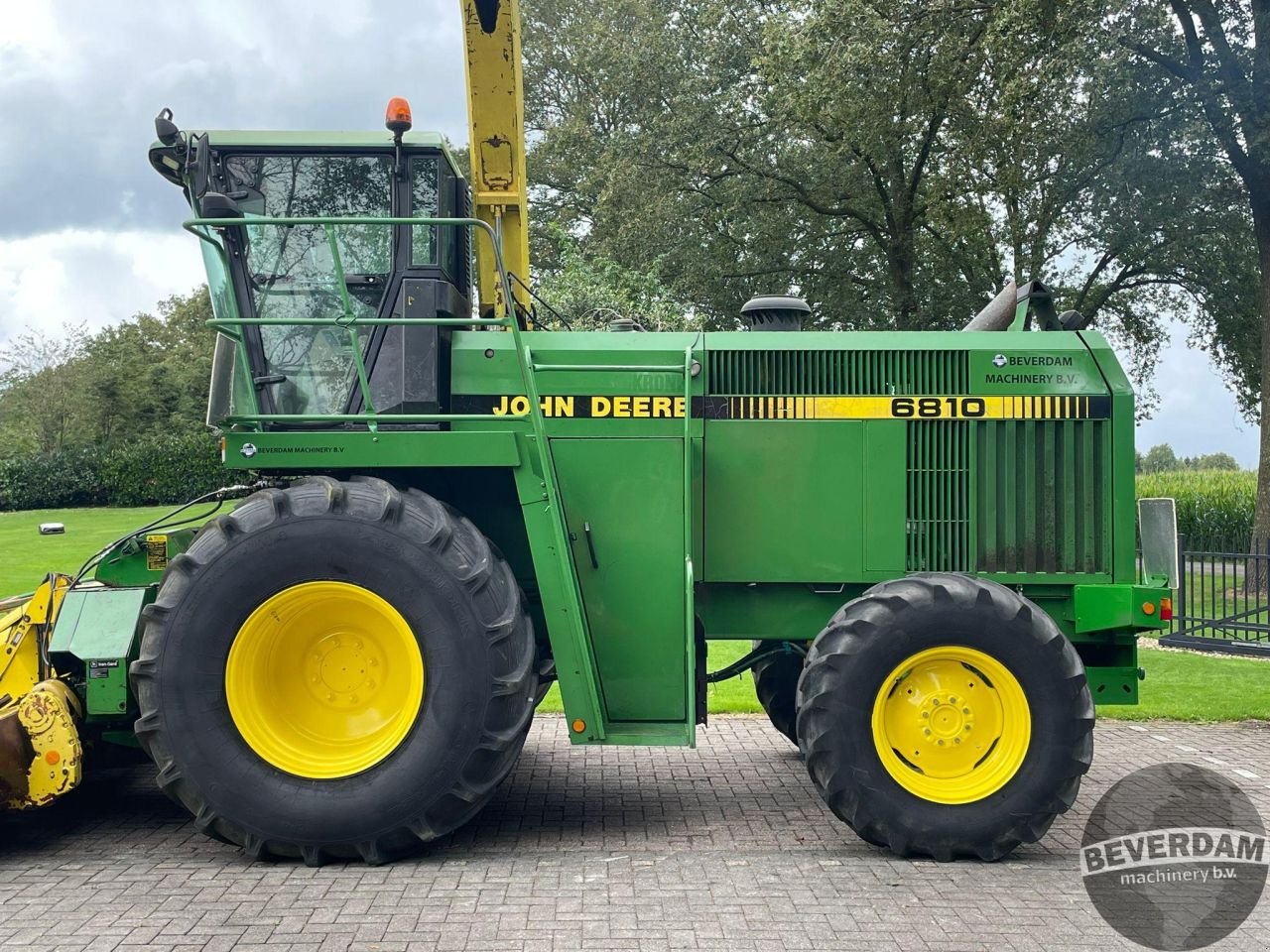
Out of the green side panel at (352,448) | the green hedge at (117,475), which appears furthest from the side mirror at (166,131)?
the green hedge at (117,475)

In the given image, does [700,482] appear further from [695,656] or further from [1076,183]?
[1076,183]

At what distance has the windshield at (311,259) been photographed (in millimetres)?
5699

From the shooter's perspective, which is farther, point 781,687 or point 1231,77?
point 1231,77

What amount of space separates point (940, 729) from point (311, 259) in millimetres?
3852

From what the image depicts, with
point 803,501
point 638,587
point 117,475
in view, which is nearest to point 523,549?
point 638,587

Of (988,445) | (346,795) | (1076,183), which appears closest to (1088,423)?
(988,445)

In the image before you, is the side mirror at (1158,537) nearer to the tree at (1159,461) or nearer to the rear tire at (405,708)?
the rear tire at (405,708)

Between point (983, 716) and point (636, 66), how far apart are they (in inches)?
842

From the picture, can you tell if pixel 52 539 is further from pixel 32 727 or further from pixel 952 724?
pixel 952 724

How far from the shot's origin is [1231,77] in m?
16.5

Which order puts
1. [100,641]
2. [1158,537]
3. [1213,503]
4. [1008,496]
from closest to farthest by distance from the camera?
[100,641], [1008,496], [1158,537], [1213,503]

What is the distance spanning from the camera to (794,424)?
5.98 metres

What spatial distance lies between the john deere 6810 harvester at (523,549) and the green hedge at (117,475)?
97.8 ft

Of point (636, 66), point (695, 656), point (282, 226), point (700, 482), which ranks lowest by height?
point (695, 656)
